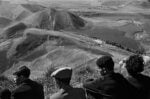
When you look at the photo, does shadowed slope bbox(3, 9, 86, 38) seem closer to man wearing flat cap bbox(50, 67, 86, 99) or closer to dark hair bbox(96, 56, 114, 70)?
man wearing flat cap bbox(50, 67, 86, 99)

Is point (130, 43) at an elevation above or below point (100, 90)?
below

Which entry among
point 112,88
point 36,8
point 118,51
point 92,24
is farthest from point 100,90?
point 36,8

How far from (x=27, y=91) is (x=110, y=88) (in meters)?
0.98

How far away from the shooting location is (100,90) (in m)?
4.81

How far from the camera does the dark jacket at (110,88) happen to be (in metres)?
4.82

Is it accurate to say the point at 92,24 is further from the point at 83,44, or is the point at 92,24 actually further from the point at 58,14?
the point at 83,44

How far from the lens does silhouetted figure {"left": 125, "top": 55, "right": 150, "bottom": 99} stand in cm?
496

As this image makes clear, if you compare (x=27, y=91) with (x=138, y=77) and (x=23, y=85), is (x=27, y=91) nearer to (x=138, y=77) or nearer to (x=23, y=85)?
(x=23, y=85)

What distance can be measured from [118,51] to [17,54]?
4314 mm

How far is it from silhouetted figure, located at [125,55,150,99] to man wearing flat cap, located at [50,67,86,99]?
0.64 m

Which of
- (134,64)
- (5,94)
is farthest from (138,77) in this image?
(5,94)

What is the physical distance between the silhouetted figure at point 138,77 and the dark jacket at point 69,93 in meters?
0.57

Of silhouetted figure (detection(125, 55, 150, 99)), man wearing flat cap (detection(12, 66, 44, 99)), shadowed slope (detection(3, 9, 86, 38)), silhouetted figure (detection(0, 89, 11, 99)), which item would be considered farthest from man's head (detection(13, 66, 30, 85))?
shadowed slope (detection(3, 9, 86, 38))

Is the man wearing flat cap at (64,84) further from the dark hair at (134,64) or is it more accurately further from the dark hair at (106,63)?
the dark hair at (134,64)
